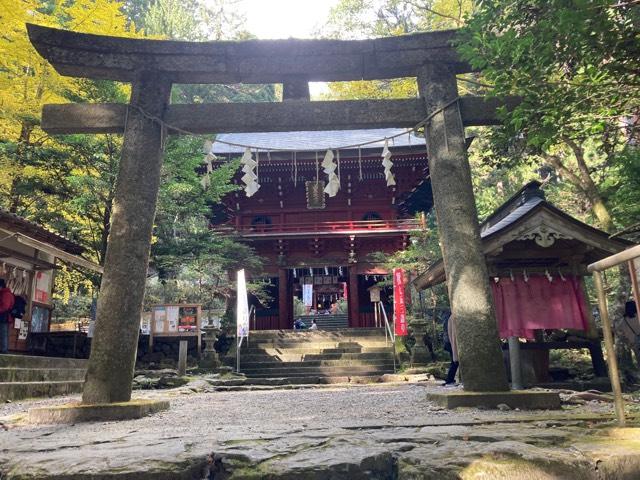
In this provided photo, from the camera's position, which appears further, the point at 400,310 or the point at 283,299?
the point at 283,299

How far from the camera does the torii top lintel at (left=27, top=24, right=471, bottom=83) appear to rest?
5.13 m

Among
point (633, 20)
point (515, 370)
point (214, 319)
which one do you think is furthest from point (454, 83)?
point (214, 319)

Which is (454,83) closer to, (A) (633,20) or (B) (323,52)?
(B) (323,52)

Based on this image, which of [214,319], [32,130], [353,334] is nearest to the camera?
[32,130]

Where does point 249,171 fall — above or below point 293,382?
above

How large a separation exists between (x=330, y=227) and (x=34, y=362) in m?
11.2

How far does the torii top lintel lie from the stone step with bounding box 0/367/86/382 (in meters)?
5.17

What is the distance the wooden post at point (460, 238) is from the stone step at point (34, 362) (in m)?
7.71

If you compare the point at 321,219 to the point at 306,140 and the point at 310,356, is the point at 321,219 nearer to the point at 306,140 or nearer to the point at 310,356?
the point at 306,140

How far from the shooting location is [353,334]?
1495 cm

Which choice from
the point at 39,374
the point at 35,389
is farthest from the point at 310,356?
the point at 35,389

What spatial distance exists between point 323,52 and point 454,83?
168 cm

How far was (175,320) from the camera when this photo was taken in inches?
492

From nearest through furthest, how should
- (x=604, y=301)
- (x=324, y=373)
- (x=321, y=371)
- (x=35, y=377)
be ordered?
1. (x=604, y=301)
2. (x=35, y=377)
3. (x=324, y=373)
4. (x=321, y=371)
